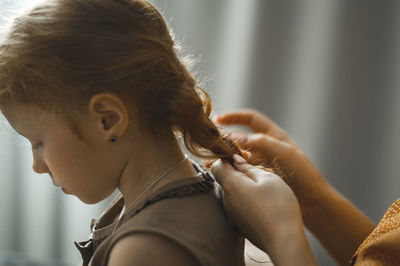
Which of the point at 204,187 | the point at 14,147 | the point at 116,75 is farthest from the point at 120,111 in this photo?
the point at 14,147

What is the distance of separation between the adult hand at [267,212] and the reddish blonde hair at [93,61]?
0.38ft

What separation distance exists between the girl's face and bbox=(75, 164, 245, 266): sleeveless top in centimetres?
8

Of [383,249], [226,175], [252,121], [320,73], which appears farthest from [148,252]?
[320,73]

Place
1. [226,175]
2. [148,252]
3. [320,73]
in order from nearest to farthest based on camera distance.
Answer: [148,252], [226,175], [320,73]

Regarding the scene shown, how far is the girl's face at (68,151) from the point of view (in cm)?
60

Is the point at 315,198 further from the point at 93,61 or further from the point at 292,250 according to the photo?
the point at 93,61

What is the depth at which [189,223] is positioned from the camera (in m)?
0.55

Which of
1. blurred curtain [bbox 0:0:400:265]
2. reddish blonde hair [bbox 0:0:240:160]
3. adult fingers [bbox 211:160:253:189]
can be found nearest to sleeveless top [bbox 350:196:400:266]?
adult fingers [bbox 211:160:253:189]

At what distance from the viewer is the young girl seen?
0.54m

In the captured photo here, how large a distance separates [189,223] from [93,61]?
0.24m

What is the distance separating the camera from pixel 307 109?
132cm

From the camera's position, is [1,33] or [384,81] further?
[384,81]

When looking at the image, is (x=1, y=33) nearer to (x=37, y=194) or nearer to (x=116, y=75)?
(x=116, y=75)

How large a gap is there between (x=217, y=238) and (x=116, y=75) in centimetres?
25
